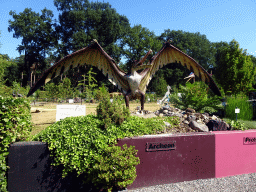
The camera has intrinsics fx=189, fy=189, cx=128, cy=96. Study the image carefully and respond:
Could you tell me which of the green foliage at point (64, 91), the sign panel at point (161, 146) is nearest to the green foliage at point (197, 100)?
A: the sign panel at point (161, 146)

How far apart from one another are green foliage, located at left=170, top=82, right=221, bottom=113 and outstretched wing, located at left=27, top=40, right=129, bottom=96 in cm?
284

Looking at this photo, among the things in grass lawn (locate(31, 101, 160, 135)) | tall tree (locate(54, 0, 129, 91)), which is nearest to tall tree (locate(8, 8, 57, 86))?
tall tree (locate(54, 0, 129, 91))

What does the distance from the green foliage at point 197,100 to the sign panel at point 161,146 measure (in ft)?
13.0

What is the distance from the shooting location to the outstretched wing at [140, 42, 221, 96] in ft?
18.3

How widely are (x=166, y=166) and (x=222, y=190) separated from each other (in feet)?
3.49

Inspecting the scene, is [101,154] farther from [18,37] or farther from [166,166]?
[18,37]

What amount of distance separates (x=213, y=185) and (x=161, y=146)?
1.26m

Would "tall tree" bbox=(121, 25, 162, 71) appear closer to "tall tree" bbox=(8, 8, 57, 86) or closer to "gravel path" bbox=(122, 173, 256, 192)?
"tall tree" bbox=(8, 8, 57, 86)

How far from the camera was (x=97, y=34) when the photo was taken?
36.2m

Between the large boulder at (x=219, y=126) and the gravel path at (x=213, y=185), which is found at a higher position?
the large boulder at (x=219, y=126)

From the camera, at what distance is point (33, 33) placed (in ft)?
120

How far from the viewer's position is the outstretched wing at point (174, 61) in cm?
559

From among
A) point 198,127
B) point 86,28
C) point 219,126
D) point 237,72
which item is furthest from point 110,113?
point 86,28

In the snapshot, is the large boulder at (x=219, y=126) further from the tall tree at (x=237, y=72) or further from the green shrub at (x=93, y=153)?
the tall tree at (x=237, y=72)
